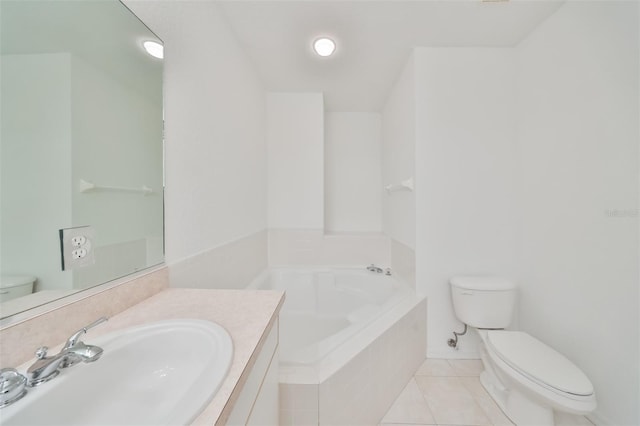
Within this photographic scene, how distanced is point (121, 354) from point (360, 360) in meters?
0.94

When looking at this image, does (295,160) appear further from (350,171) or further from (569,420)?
(569,420)

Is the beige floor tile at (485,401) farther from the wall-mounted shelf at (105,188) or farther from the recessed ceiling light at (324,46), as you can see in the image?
the recessed ceiling light at (324,46)

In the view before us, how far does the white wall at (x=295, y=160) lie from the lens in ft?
7.63

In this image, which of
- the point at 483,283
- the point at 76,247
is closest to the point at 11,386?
the point at 76,247

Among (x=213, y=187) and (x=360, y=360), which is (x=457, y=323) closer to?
(x=360, y=360)

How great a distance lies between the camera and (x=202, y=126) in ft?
3.83

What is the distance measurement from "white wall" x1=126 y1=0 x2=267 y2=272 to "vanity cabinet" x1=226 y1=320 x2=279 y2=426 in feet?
2.01

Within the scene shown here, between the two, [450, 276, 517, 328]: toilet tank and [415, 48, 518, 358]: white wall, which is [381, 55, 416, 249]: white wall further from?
[450, 276, 517, 328]: toilet tank

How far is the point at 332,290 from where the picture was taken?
6.87 ft

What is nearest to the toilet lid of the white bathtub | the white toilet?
the white toilet

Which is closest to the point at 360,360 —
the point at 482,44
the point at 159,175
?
the point at 159,175

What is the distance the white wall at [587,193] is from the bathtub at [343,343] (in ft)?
2.66

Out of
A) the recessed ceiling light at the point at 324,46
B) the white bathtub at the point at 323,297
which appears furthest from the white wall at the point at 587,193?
the recessed ceiling light at the point at 324,46

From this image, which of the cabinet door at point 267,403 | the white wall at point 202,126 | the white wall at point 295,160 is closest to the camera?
the cabinet door at point 267,403
